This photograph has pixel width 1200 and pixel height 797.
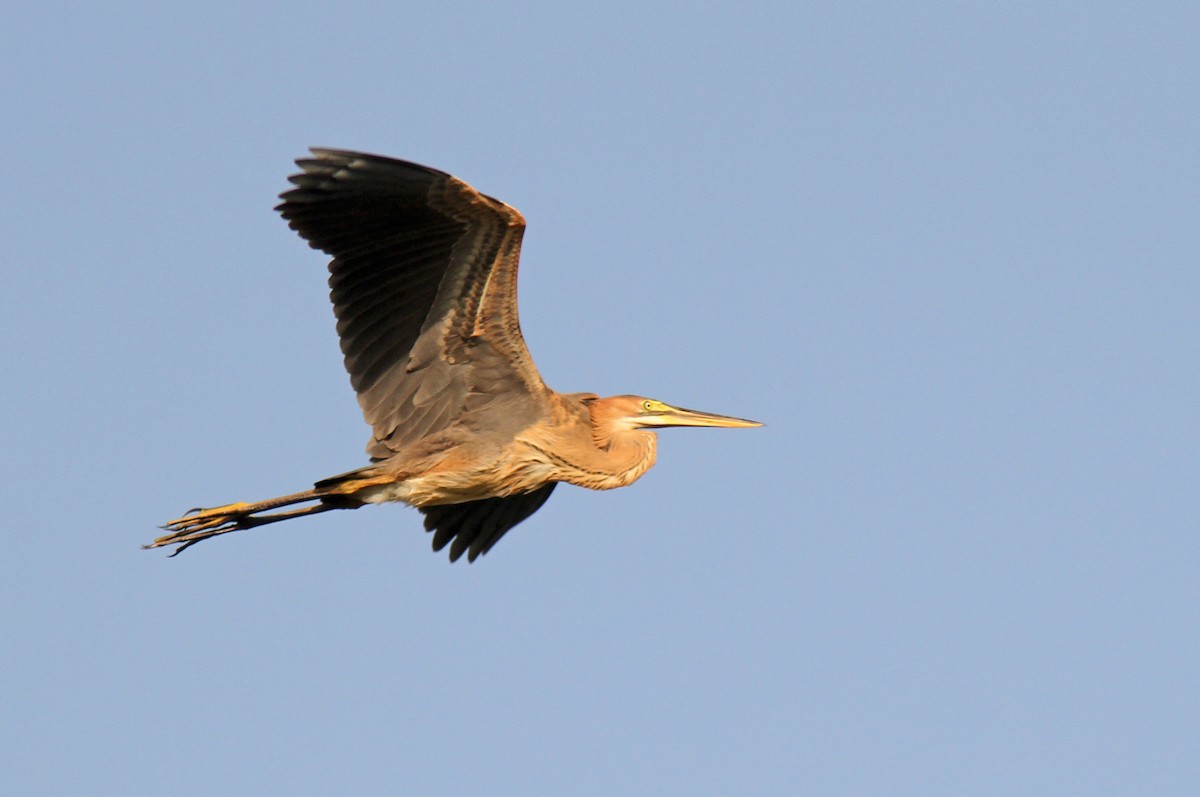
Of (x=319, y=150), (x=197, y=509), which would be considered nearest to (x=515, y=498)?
(x=197, y=509)

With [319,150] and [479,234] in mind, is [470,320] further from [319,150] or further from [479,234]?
[319,150]

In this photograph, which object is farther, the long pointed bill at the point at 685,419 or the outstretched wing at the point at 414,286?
the long pointed bill at the point at 685,419

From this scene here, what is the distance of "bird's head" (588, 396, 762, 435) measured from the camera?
1165 centimetres

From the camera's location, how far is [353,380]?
11.0 m

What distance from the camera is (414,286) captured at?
35.1 ft

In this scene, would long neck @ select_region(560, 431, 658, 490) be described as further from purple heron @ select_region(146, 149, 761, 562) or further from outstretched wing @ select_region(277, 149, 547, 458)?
outstretched wing @ select_region(277, 149, 547, 458)

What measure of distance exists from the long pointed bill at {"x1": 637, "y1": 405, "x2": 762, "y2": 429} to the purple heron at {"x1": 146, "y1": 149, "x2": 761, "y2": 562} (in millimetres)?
280

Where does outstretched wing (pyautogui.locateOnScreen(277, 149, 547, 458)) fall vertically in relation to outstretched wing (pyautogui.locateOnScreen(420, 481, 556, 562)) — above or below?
above

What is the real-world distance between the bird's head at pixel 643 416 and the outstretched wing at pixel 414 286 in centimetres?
72

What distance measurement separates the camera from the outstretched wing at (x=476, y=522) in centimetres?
1214

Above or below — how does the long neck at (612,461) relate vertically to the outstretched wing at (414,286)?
below

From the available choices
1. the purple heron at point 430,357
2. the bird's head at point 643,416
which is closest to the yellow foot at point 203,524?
the purple heron at point 430,357

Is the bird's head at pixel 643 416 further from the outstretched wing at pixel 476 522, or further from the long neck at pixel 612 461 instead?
the outstretched wing at pixel 476 522

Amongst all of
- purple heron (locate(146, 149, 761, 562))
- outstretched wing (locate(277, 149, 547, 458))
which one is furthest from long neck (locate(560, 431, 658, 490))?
outstretched wing (locate(277, 149, 547, 458))
